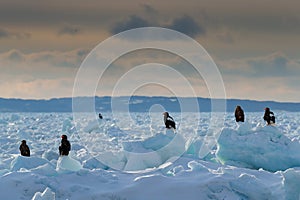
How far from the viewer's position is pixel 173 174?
15703mm

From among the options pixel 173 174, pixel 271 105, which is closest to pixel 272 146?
pixel 173 174

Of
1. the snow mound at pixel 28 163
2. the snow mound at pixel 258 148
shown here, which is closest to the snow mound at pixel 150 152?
the snow mound at pixel 258 148

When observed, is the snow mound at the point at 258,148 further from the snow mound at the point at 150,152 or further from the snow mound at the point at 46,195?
the snow mound at the point at 46,195

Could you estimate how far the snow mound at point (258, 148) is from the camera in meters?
22.9

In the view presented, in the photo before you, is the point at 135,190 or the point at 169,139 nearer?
the point at 135,190

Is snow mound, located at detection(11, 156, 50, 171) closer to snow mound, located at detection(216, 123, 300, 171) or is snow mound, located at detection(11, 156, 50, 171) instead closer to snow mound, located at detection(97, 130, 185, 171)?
snow mound, located at detection(97, 130, 185, 171)

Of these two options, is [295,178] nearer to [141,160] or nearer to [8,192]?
[8,192]

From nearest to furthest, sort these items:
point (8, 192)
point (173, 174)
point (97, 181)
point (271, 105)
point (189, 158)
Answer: point (8, 192) → point (97, 181) → point (173, 174) → point (189, 158) → point (271, 105)

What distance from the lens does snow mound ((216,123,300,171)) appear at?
75.3ft

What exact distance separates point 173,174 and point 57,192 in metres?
3.49

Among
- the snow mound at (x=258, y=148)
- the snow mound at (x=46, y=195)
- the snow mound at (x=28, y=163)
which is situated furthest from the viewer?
the snow mound at (x=258, y=148)

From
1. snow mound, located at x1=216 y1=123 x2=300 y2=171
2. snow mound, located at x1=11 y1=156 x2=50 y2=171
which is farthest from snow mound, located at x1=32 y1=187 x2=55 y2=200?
snow mound, located at x1=216 y1=123 x2=300 y2=171

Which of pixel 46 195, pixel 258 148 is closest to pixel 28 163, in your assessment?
pixel 46 195

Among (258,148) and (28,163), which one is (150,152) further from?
(28,163)
